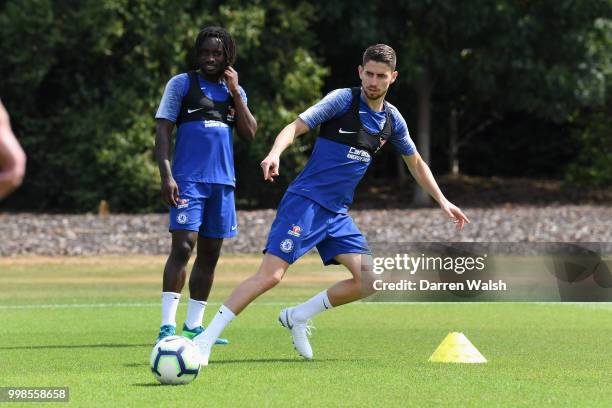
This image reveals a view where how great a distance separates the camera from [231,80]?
10266 mm

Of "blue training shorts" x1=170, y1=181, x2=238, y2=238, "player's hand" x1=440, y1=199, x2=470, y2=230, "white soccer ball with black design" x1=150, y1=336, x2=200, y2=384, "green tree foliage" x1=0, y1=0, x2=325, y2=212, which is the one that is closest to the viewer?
"white soccer ball with black design" x1=150, y1=336, x2=200, y2=384

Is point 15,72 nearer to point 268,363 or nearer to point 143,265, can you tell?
point 143,265

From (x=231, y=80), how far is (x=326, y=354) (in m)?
2.20

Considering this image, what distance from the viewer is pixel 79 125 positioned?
1214 inches

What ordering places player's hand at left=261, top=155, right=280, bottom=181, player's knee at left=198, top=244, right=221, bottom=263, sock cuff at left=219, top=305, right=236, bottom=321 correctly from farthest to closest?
player's knee at left=198, top=244, right=221, bottom=263
sock cuff at left=219, top=305, right=236, bottom=321
player's hand at left=261, top=155, right=280, bottom=181

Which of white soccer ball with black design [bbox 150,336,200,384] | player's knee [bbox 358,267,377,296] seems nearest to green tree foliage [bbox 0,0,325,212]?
player's knee [bbox 358,267,377,296]

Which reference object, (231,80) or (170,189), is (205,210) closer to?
(170,189)

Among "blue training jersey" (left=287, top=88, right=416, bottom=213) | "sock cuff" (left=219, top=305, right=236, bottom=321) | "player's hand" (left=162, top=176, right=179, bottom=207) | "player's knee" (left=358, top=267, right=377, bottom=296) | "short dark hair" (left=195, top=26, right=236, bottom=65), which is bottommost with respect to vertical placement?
"sock cuff" (left=219, top=305, right=236, bottom=321)

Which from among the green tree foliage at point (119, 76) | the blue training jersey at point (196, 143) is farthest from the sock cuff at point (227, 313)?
the green tree foliage at point (119, 76)

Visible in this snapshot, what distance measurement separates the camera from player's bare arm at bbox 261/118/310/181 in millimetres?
8484

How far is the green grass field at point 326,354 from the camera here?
7852 mm

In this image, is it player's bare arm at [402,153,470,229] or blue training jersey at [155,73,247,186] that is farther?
blue training jersey at [155,73,247,186]

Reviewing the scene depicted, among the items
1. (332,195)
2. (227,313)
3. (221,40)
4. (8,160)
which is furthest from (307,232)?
(8,160)

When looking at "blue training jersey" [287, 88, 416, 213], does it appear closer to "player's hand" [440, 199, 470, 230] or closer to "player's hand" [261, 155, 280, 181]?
"player's hand" [440, 199, 470, 230]
